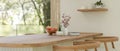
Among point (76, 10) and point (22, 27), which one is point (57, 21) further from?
point (22, 27)

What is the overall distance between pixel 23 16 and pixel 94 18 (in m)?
2.24

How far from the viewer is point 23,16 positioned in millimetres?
6531

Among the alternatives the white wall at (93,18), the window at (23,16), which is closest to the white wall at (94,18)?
the white wall at (93,18)

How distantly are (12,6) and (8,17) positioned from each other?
34cm

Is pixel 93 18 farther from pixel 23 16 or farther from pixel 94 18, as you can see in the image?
pixel 23 16

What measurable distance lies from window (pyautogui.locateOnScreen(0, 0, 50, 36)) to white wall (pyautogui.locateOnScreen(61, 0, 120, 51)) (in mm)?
963

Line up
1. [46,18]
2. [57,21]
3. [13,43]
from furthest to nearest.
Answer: [46,18], [57,21], [13,43]

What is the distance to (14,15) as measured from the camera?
659 cm

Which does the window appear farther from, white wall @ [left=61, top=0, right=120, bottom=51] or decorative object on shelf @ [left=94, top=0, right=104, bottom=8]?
decorative object on shelf @ [left=94, top=0, right=104, bottom=8]

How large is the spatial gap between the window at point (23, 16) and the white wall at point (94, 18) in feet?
3.16

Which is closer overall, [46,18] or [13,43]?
[13,43]

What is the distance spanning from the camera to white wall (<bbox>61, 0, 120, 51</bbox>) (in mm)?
4984

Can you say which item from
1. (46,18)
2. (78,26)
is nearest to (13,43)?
(78,26)

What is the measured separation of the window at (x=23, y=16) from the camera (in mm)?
6332
